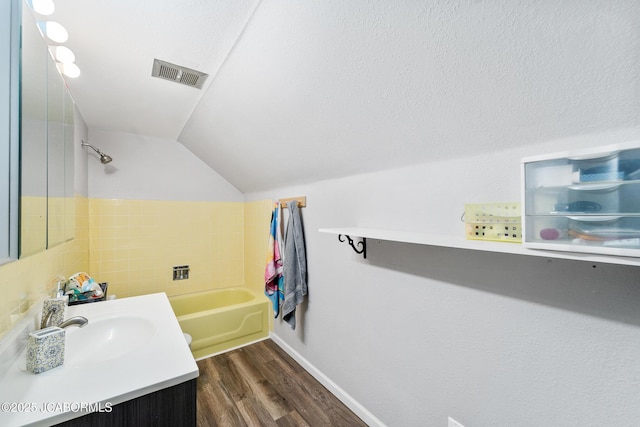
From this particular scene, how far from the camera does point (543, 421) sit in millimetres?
917

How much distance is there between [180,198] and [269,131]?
1797 millimetres

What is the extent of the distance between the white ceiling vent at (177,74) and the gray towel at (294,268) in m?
1.11

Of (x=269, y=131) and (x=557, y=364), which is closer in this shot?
(x=557, y=364)

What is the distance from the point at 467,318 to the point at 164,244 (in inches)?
119

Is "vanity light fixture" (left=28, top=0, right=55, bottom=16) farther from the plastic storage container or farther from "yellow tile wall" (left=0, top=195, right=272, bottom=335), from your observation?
the plastic storage container

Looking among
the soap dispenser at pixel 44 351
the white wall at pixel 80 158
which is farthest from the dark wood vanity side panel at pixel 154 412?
the white wall at pixel 80 158

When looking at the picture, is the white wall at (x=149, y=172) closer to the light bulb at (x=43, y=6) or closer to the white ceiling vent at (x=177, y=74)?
the white ceiling vent at (x=177, y=74)

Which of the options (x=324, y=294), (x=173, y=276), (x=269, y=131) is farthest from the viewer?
(x=173, y=276)

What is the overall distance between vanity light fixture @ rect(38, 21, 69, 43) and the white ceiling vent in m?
0.39

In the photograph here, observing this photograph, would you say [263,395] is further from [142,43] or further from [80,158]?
[80,158]

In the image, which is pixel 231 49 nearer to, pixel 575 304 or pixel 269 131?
pixel 269 131

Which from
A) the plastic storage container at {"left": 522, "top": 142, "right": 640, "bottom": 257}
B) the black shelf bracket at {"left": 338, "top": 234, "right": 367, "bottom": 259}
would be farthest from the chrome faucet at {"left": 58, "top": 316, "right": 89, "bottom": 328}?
the plastic storage container at {"left": 522, "top": 142, "right": 640, "bottom": 257}

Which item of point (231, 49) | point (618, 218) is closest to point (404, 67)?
point (618, 218)

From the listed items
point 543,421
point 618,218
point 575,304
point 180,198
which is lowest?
point 543,421
